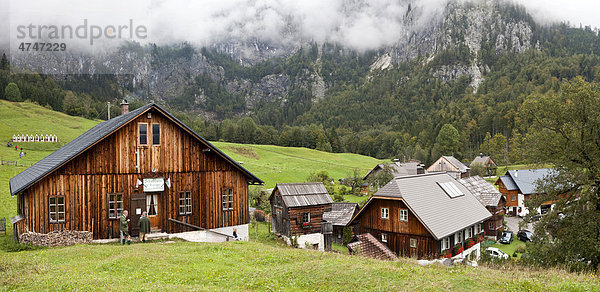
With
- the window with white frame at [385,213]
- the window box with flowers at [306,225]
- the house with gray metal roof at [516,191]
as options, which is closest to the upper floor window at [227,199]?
the window box with flowers at [306,225]

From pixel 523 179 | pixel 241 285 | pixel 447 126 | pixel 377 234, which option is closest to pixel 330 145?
pixel 447 126

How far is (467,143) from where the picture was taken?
15475 centimetres

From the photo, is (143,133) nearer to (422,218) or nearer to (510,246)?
(422,218)

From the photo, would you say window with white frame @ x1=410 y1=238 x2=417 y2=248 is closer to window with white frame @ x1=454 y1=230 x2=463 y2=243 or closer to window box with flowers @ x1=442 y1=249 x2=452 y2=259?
window box with flowers @ x1=442 y1=249 x2=452 y2=259

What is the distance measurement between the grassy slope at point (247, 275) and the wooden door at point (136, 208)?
639cm

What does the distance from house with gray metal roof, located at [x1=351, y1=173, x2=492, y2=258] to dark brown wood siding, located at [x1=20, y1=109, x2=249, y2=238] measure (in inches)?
527

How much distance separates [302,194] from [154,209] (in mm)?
19419

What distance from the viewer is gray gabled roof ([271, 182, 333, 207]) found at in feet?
130

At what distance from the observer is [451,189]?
37625mm

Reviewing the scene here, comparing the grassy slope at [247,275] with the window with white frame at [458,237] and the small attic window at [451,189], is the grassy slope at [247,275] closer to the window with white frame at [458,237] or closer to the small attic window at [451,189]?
the window with white frame at [458,237]

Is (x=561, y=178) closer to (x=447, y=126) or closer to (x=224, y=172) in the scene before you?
(x=224, y=172)

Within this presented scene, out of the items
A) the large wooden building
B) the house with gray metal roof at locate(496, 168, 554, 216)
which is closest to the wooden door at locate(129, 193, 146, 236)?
the large wooden building

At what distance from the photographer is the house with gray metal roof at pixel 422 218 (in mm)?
30797

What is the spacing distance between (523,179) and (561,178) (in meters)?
49.0
